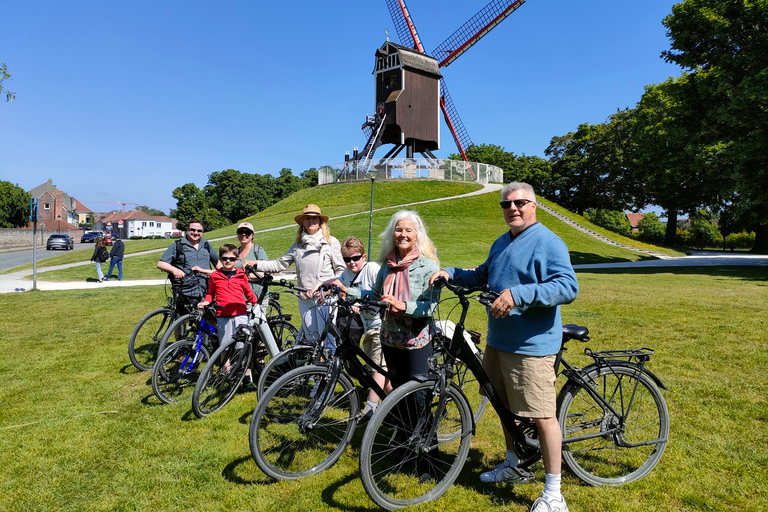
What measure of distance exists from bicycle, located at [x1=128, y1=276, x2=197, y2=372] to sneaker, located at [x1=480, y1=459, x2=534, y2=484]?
14.3 feet

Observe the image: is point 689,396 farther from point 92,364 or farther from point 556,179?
point 556,179

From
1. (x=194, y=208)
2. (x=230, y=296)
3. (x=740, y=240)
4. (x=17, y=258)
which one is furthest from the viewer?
(x=194, y=208)

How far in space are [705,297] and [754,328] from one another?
424 cm

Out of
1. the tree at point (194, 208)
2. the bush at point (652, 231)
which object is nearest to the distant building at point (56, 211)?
the tree at point (194, 208)

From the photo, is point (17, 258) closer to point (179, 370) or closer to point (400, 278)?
point (179, 370)

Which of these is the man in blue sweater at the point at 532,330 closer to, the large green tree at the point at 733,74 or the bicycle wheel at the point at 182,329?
the bicycle wheel at the point at 182,329

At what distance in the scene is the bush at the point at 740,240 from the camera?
165ft

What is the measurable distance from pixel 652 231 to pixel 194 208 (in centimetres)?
6621

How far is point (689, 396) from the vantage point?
4.99m

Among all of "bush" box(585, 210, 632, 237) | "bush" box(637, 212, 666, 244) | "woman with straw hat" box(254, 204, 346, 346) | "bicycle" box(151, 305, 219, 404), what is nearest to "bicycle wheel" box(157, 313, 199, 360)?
"bicycle" box(151, 305, 219, 404)

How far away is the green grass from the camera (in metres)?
3.24

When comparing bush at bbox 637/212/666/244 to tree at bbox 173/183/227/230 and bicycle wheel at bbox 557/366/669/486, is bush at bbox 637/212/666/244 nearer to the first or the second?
bicycle wheel at bbox 557/366/669/486

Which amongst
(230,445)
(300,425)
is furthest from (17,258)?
(300,425)

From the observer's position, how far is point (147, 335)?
6.36m
